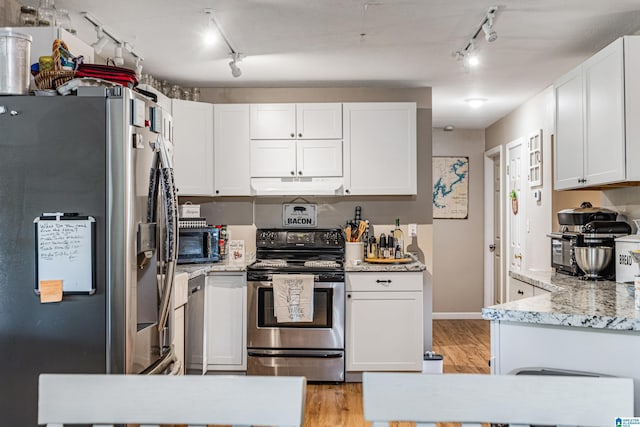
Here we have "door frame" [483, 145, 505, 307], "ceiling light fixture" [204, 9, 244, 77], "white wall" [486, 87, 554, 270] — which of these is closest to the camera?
"ceiling light fixture" [204, 9, 244, 77]

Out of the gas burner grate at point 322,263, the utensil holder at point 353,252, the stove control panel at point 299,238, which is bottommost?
the gas burner grate at point 322,263

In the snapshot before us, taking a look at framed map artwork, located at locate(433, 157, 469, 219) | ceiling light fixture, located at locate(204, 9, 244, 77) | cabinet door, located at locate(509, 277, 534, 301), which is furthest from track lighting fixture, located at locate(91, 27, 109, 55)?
framed map artwork, located at locate(433, 157, 469, 219)

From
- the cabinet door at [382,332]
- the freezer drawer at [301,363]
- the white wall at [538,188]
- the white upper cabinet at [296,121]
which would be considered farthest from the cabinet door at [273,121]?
the white wall at [538,188]

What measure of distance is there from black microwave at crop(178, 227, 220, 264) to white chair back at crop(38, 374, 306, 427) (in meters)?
3.13

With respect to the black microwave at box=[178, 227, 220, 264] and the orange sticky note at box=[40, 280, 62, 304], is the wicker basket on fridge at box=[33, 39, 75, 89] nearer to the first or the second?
the orange sticky note at box=[40, 280, 62, 304]

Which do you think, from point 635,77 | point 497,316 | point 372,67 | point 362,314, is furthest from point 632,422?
point 372,67

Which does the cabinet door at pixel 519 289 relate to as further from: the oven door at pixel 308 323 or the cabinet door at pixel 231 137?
the cabinet door at pixel 231 137

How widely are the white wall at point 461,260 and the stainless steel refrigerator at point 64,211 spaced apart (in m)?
5.19

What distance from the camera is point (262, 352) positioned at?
3.98 meters

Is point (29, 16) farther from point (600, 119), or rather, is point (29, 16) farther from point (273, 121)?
point (600, 119)

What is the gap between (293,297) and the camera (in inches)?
153

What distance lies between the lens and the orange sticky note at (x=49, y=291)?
6.12 ft

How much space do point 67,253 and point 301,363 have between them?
245cm

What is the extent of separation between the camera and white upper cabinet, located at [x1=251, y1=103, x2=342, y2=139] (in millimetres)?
4418
